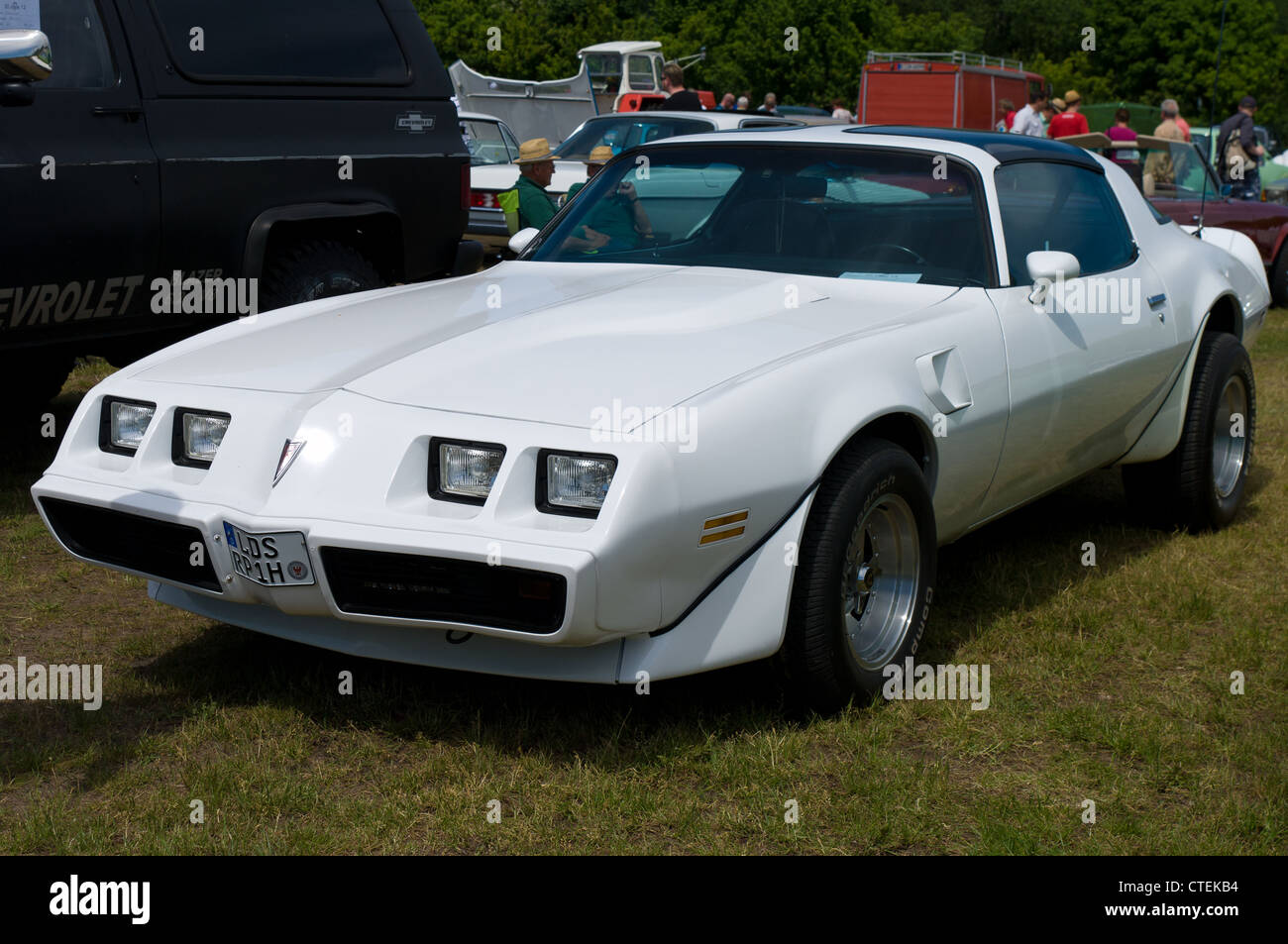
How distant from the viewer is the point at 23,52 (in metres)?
3.07

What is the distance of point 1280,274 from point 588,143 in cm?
600

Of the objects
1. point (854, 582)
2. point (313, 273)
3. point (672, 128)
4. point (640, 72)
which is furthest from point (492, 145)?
point (640, 72)

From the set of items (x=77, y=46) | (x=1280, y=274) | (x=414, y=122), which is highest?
(x=77, y=46)

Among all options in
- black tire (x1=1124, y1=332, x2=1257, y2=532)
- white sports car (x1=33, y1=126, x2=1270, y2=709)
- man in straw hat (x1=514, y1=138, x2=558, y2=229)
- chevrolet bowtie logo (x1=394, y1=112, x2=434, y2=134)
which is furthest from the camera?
man in straw hat (x1=514, y1=138, x2=558, y2=229)

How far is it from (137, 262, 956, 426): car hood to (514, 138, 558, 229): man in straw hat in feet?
10.4

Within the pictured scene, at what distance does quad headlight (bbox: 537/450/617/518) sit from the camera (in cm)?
292

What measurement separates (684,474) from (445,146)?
3901mm

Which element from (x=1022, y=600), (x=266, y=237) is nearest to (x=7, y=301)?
(x=266, y=237)

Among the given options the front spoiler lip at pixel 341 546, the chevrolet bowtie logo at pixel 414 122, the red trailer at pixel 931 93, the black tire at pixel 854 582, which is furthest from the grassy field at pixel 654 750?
the red trailer at pixel 931 93

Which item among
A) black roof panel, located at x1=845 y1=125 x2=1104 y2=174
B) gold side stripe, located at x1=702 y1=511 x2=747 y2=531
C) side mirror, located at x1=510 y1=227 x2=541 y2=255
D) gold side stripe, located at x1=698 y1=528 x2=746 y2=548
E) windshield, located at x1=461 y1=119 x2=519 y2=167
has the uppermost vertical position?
black roof panel, located at x1=845 y1=125 x2=1104 y2=174

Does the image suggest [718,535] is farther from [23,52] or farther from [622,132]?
[622,132]

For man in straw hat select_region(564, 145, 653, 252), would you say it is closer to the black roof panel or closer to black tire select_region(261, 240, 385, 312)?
the black roof panel

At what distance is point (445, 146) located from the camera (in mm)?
6414

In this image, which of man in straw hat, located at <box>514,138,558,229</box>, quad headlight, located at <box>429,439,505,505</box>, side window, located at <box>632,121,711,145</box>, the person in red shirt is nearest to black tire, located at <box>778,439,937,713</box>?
quad headlight, located at <box>429,439,505,505</box>
